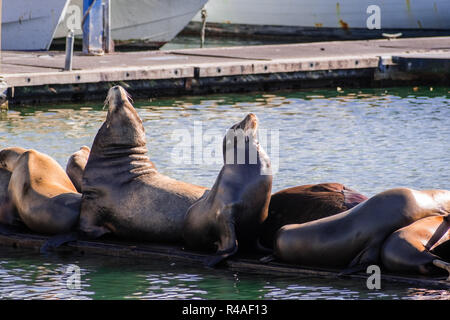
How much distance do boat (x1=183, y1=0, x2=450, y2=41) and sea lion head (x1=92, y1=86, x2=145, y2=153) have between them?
85.7 ft

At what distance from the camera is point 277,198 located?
22.9ft

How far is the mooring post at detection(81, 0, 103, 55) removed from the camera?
19188 millimetres

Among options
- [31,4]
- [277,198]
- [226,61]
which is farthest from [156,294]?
[31,4]

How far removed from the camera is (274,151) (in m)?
12.2

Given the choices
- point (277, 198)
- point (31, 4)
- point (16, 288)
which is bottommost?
point (16, 288)

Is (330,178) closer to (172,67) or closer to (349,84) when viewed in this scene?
(172,67)

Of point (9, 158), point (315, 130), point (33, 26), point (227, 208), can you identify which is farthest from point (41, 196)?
point (33, 26)

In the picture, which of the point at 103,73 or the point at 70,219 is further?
the point at 103,73

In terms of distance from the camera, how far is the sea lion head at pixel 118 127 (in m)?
7.43

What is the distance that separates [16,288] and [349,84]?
13.3 meters

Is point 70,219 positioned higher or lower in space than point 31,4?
lower

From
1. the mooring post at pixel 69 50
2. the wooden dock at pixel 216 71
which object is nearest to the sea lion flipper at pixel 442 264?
the wooden dock at pixel 216 71

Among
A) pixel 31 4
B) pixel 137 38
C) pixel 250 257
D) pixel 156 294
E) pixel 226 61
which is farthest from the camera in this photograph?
pixel 137 38

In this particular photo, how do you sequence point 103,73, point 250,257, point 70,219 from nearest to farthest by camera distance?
point 250,257
point 70,219
point 103,73
